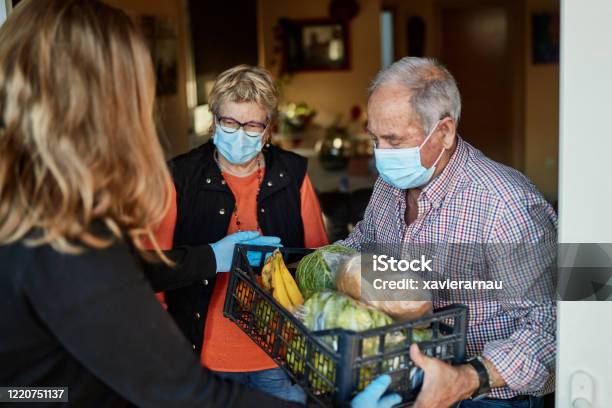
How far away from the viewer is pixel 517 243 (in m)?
1.73

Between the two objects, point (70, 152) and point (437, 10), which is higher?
point (437, 10)

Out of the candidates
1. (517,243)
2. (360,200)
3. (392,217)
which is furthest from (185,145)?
(517,243)

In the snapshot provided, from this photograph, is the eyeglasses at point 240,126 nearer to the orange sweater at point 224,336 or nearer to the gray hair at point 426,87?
the orange sweater at point 224,336

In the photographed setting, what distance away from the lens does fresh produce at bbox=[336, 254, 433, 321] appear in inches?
58.2

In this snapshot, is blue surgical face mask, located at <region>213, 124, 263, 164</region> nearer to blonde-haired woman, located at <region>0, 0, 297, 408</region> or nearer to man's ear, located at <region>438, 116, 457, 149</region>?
man's ear, located at <region>438, 116, 457, 149</region>

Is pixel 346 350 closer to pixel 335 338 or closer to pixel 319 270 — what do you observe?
pixel 335 338

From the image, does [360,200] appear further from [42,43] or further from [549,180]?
[549,180]

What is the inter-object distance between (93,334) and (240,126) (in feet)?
4.19

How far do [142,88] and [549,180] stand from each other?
6.96 m

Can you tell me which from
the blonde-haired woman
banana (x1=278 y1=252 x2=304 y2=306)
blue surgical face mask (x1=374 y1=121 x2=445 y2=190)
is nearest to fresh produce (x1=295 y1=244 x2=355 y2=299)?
banana (x1=278 y1=252 x2=304 y2=306)

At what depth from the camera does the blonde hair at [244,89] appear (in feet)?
7.60

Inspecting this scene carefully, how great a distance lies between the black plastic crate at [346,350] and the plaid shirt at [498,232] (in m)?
0.23

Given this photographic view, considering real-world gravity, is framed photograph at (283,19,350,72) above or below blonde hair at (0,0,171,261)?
above

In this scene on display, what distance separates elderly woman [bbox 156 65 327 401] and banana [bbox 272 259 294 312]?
57 cm
